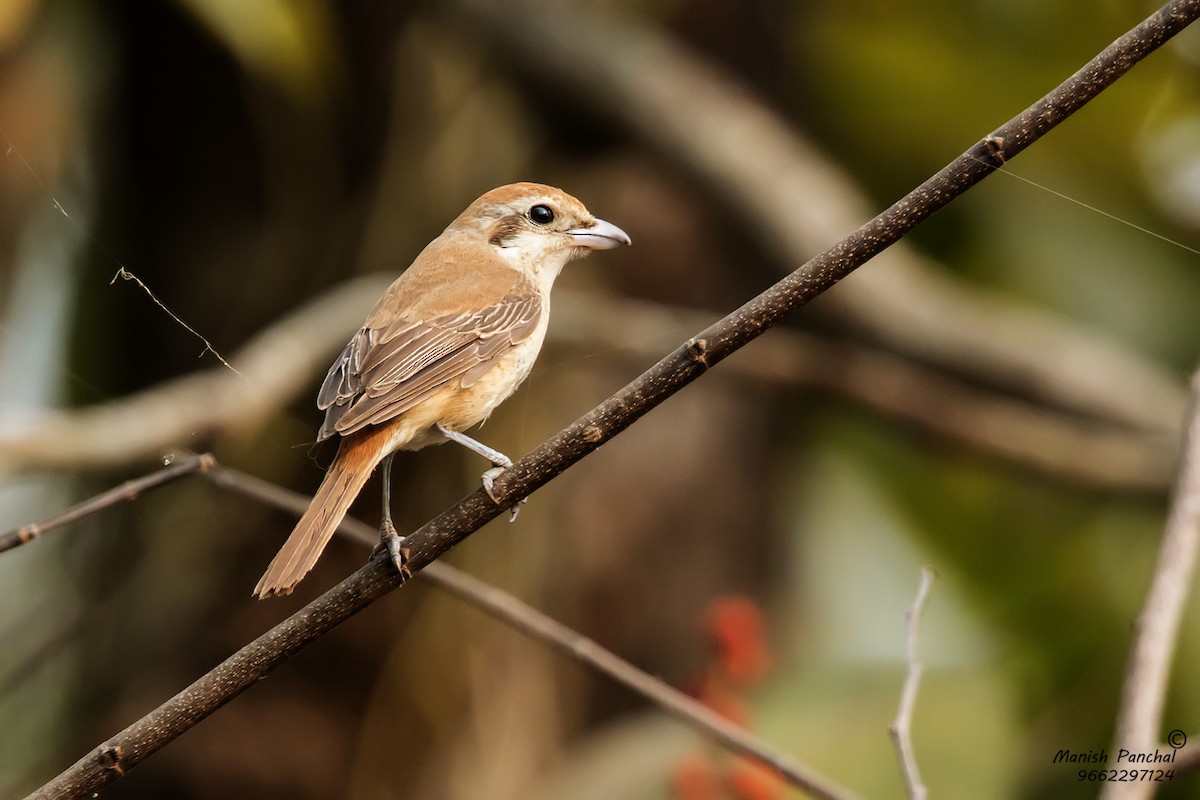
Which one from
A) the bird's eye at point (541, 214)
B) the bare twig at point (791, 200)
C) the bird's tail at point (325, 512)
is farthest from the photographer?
the bare twig at point (791, 200)

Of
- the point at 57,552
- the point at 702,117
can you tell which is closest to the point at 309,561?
the point at 57,552

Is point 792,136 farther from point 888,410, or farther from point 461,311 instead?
point 461,311

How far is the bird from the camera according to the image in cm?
215

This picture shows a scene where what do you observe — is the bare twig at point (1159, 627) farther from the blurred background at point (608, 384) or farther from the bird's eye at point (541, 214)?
the blurred background at point (608, 384)

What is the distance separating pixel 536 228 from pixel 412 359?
1.28ft

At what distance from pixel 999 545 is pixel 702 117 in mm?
2177

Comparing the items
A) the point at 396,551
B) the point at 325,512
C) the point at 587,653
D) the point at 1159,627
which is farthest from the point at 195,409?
the point at 1159,627

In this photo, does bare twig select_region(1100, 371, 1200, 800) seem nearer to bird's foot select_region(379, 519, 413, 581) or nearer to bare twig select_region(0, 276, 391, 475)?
bird's foot select_region(379, 519, 413, 581)

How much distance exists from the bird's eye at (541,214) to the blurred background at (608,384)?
1.52 metres

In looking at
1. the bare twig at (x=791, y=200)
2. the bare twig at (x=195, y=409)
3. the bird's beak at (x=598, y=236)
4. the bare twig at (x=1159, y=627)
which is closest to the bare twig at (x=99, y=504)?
the bird's beak at (x=598, y=236)

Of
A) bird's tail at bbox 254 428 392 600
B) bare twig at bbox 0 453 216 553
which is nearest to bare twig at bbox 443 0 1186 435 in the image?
bird's tail at bbox 254 428 392 600

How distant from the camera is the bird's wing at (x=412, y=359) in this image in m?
2.13

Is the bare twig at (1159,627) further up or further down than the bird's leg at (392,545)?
further up

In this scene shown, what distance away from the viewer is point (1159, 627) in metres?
2.08
